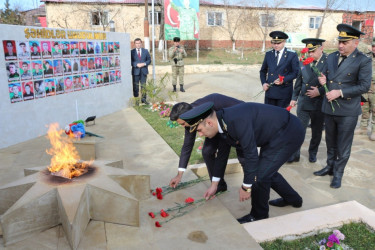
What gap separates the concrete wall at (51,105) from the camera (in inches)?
221

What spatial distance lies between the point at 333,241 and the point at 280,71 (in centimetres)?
326

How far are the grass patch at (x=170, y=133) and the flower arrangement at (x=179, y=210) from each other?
1.55 m

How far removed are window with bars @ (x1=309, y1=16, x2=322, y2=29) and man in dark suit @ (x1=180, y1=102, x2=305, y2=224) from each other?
3099 centimetres

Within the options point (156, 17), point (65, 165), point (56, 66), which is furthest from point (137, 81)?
point (156, 17)

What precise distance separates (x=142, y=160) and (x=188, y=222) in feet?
7.04

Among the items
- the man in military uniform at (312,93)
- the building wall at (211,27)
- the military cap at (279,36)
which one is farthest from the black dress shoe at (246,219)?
the building wall at (211,27)

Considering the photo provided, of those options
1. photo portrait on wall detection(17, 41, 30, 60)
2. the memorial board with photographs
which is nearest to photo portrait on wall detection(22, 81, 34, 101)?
the memorial board with photographs

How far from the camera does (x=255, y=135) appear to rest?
9.68 ft

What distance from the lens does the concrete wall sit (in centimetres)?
562

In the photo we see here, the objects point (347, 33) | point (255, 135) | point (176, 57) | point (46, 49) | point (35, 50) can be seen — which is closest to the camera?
point (255, 135)

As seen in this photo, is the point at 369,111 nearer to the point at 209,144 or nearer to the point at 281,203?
the point at 281,203

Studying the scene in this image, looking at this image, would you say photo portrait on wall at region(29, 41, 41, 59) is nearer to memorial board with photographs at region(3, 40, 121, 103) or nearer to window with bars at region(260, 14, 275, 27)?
memorial board with photographs at region(3, 40, 121, 103)

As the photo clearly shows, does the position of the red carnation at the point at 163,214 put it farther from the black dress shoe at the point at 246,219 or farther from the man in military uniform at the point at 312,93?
the man in military uniform at the point at 312,93

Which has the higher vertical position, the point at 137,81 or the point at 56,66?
the point at 56,66
